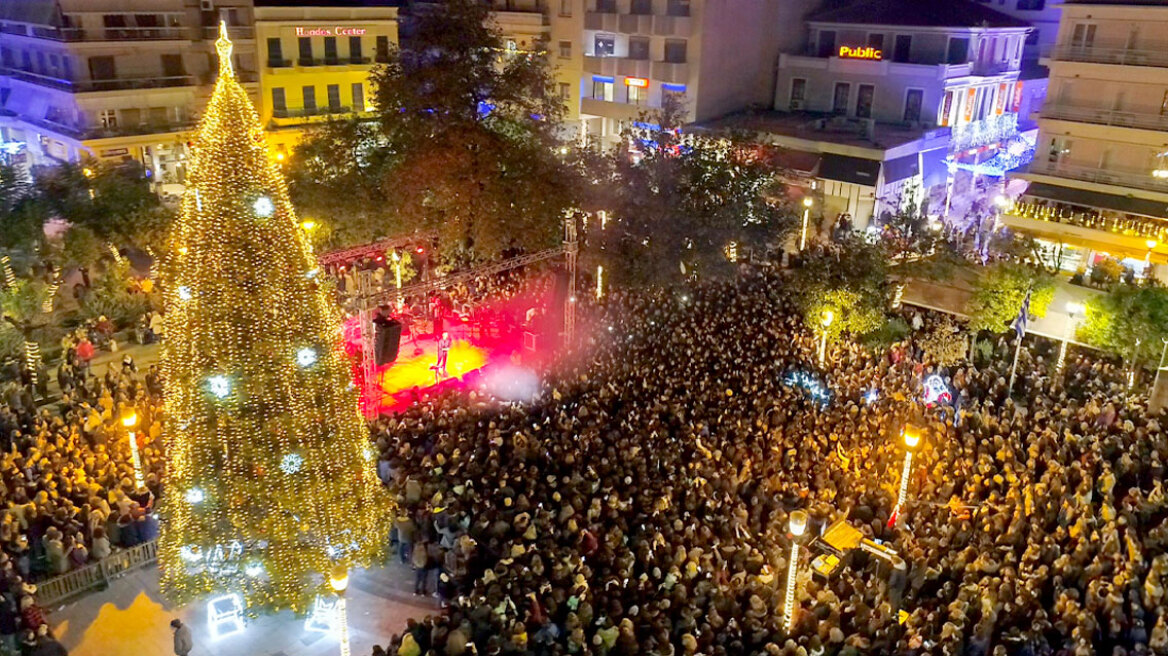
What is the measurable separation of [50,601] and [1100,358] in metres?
22.8

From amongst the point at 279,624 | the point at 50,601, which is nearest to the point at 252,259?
the point at 279,624

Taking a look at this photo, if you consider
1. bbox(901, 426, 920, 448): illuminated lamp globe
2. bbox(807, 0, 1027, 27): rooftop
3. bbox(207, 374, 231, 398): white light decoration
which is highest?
bbox(807, 0, 1027, 27): rooftop

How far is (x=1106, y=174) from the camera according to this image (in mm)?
30766

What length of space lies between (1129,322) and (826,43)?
87.2ft

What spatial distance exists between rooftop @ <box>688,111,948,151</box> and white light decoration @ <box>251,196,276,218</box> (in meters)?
26.4

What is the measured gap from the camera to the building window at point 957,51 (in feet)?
128

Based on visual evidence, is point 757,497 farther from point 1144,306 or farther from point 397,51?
point 397,51

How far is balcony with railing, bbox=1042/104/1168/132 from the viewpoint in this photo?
29.2m

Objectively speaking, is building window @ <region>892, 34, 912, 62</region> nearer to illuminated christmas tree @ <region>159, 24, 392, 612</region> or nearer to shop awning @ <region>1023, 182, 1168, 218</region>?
shop awning @ <region>1023, 182, 1168, 218</region>

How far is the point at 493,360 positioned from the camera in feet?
79.4

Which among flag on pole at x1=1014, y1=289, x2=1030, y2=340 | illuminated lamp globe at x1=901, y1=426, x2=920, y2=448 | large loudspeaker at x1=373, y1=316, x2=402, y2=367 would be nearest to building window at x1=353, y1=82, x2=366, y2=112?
large loudspeaker at x1=373, y1=316, x2=402, y2=367

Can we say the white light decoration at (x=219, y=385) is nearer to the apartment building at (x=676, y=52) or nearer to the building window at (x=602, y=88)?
the apartment building at (x=676, y=52)

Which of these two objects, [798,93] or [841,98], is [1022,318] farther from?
[798,93]

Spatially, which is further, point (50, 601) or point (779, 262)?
point (779, 262)
